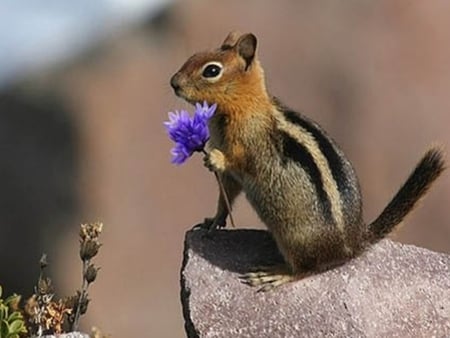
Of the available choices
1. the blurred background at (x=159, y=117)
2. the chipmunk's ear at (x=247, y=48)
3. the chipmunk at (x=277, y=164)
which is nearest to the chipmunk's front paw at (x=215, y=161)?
the chipmunk at (x=277, y=164)

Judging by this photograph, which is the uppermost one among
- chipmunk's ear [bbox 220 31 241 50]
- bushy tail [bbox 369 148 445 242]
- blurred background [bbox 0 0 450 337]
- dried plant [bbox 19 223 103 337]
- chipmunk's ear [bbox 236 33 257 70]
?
blurred background [bbox 0 0 450 337]

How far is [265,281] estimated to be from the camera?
4047mm

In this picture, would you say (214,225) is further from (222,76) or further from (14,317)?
(14,317)

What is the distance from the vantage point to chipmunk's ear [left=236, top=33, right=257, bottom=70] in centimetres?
409

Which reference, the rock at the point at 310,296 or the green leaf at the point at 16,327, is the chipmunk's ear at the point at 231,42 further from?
the green leaf at the point at 16,327

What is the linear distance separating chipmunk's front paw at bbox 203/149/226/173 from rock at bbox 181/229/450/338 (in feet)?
0.83

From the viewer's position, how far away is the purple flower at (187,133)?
3893mm

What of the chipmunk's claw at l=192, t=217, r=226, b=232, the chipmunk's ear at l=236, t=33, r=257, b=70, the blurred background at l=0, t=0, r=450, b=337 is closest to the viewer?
the chipmunk's ear at l=236, t=33, r=257, b=70

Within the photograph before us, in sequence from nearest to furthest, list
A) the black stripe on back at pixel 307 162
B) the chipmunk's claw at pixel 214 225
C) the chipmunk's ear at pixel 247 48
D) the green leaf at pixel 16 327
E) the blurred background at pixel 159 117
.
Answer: the green leaf at pixel 16 327, the black stripe on back at pixel 307 162, the chipmunk's ear at pixel 247 48, the chipmunk's claw at pixel 214 225, the blurred background at pixel 159 117

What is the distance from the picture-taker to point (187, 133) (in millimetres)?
3900

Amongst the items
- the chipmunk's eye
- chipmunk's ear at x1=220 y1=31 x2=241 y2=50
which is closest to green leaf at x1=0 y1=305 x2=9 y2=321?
the chipmunk's eye

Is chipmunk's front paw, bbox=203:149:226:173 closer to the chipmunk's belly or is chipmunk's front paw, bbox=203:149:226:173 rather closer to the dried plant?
the chipmunk's belly

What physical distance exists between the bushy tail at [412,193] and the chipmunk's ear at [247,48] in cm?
55

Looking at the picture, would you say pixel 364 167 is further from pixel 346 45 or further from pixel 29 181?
pixel 29 181
